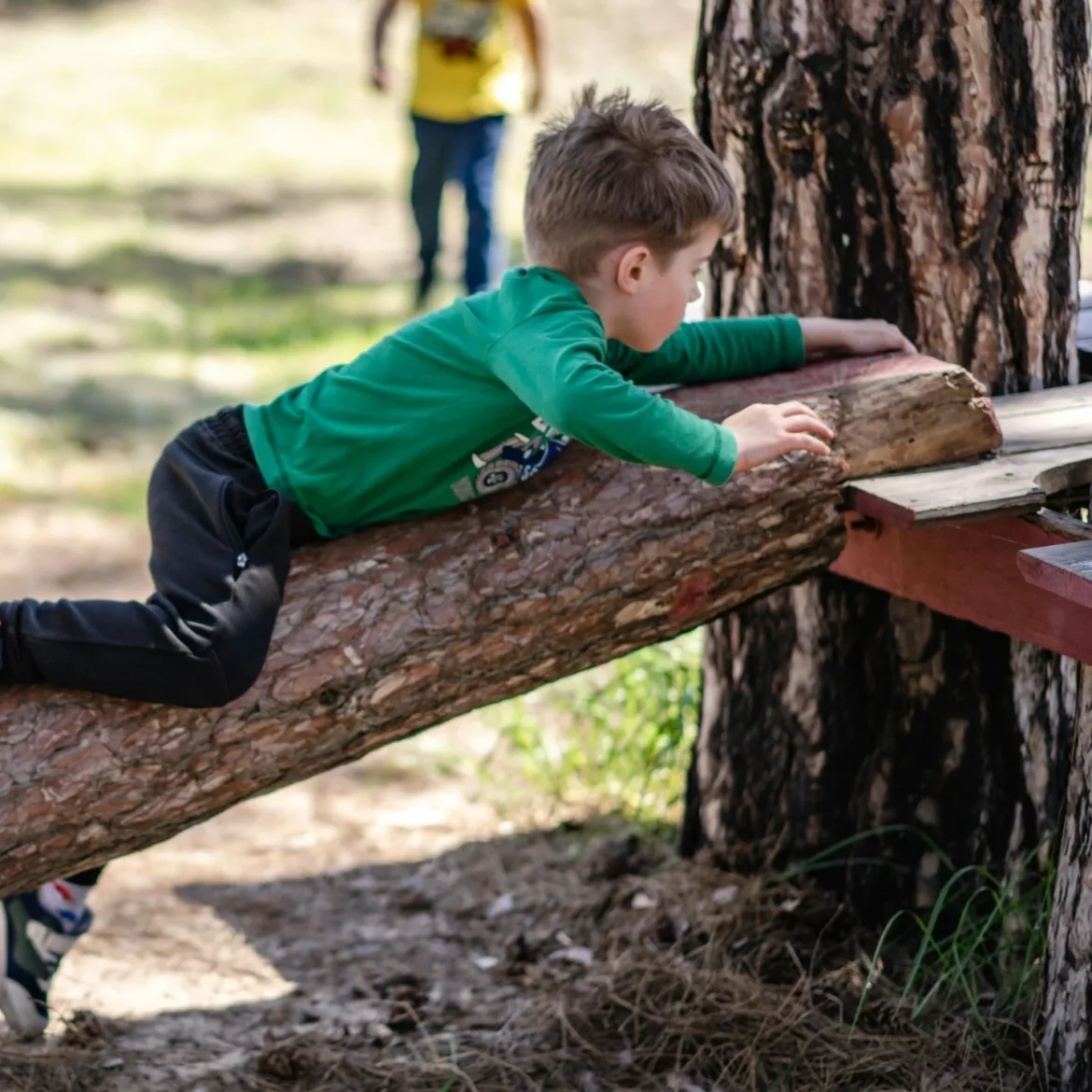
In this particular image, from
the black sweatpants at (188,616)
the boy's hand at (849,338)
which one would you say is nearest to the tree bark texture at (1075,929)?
the boy's hand at (849,338)

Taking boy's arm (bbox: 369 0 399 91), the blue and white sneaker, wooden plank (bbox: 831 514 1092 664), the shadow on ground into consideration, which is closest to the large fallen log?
wooden plank (bbox: 831 514 1092 664)

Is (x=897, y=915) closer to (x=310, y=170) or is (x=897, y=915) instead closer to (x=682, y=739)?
(x=682, y=739)

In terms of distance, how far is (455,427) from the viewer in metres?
2.83

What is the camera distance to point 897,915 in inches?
131

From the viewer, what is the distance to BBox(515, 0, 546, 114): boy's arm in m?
7.61

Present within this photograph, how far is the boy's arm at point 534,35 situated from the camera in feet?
25.0

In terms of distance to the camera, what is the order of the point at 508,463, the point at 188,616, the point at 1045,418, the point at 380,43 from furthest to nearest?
the point at 380,43, the point at 1045,418, the point at 508,463, the point at 188,616

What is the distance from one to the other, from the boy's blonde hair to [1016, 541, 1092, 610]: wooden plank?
781 mm

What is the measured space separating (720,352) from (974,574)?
24.5 inches

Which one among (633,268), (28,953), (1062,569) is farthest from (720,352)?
(28,953)

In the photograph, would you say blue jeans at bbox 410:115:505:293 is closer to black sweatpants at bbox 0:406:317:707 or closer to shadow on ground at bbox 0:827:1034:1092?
shadow on ground at bbox 0:827:1034:1092

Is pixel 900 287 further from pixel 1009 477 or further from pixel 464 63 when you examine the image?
pixel 464 63

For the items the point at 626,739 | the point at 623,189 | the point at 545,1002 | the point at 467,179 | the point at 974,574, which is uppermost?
the point at 467,179

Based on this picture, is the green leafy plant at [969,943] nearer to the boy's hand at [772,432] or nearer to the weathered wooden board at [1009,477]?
the weathered wooden board at [1009,477]
